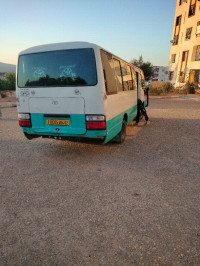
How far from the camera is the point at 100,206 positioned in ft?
8.84

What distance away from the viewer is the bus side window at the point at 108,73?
12.9 feet

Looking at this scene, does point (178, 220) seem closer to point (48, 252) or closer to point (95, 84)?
point (48, 252)

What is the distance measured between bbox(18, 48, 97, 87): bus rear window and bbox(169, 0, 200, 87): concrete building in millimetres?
23610

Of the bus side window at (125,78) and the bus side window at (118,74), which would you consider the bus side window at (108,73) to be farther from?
the bus side window at (125,78)

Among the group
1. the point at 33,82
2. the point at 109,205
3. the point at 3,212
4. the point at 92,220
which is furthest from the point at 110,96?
the point at 3,212

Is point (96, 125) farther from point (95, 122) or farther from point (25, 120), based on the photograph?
point (25, 120)

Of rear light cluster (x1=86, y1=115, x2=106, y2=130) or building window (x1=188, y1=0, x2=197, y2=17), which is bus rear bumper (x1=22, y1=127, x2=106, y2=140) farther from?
building window (x1=188, y1=0, x2=197, y2=17)

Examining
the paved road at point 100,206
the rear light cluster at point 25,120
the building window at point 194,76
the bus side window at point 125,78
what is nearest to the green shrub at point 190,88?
the building window at point 194,76

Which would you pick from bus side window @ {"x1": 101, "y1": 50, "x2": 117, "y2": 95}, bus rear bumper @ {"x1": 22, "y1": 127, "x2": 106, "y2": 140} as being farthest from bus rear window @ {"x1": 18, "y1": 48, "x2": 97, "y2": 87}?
bus rear bumper @ {"x1": 22, "y1": 127, "x2": 106, "y2": 140}

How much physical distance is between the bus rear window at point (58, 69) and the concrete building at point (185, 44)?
23.6m

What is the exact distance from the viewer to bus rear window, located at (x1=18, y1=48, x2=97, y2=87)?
12.3 ft

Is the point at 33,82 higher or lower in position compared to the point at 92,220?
higher

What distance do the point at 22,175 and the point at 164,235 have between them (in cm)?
274

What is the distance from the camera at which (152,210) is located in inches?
102
